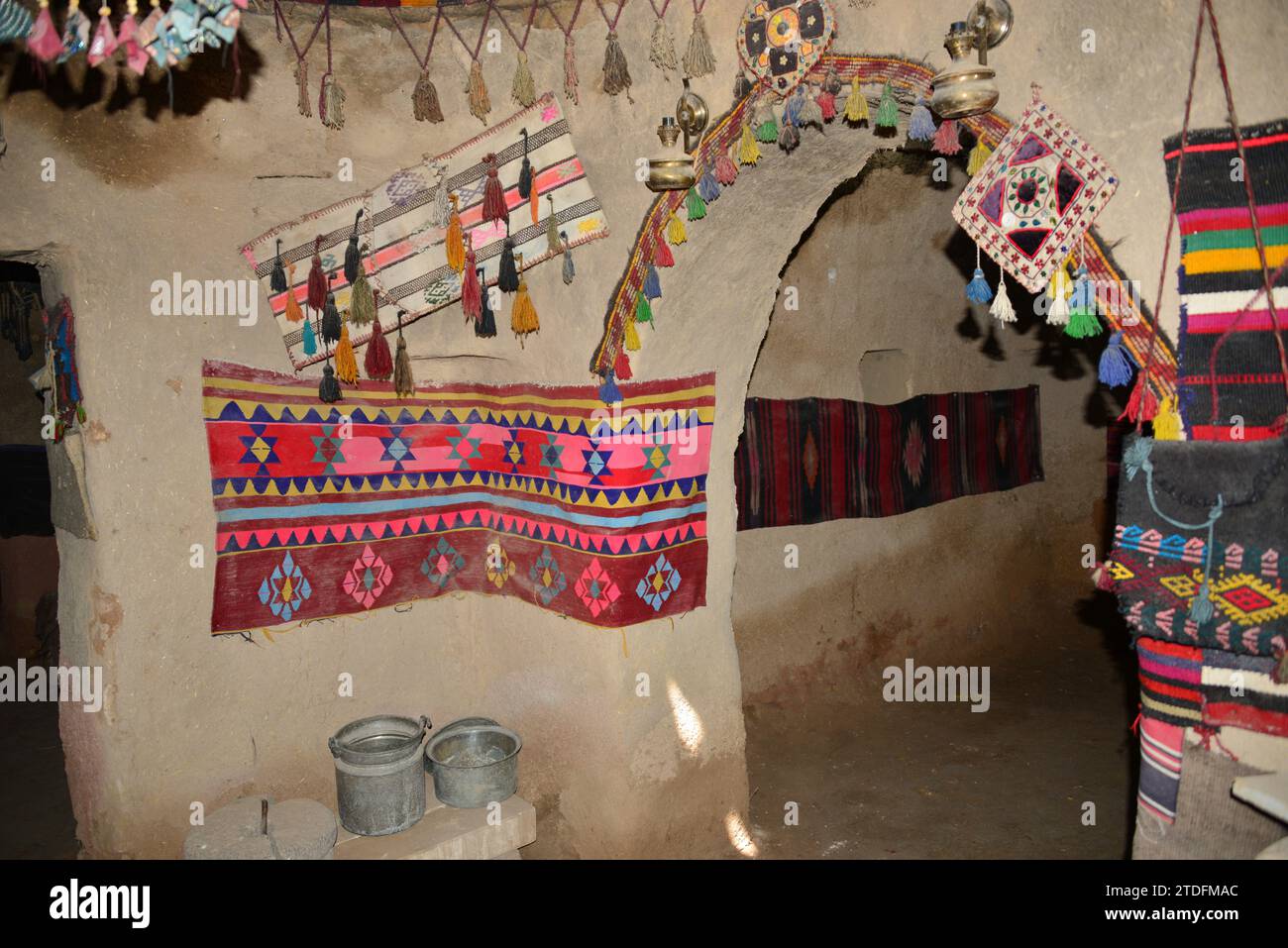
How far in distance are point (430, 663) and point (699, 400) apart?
62.4 inches

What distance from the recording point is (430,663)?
423cm

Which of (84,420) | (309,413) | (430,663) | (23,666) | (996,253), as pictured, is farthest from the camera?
(23,666)

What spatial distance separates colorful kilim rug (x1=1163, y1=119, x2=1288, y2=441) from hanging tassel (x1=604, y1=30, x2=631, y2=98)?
5.48 ft

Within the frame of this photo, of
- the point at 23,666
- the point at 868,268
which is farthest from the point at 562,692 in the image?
the point at 23,666

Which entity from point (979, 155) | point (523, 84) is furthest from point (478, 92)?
point (979, 155)

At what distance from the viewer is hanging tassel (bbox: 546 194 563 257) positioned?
11.3ft

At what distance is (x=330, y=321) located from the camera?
358 centimetres

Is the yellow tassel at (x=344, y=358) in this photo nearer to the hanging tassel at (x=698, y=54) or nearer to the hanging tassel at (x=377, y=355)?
the hanging tassel at (x=377, y=355)

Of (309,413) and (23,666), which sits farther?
(23,666)

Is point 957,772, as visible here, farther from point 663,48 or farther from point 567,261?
point 663,48

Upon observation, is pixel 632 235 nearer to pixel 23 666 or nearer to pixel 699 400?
pixel 699 400

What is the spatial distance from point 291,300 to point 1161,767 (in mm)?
3082

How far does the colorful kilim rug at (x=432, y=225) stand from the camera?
136 inches

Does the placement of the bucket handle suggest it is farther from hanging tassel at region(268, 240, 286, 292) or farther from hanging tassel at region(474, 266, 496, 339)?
hanging tassel at region(268, 240, 286, 292)
